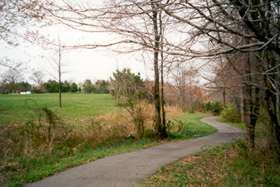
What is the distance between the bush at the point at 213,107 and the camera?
42.8 metres

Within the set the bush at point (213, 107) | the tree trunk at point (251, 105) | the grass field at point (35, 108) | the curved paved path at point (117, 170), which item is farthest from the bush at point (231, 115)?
the tree trunk at point (251, 105)

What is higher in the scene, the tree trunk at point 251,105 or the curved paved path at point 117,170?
the tree trunk at point 251,105

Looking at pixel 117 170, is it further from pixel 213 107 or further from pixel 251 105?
pixel 213 107

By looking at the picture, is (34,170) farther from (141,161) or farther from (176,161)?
(176,161)

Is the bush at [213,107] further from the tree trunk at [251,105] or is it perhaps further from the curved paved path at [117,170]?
the tree trunk at [251,105]

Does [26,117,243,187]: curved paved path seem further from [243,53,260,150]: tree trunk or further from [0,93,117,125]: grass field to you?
[0,93,117,125]: grass field

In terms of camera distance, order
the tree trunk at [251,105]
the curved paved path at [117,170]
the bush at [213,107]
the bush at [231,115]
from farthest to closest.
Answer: the bush at [213,107] < the bush at [231,115] < the tree trunk at [251,105] < the curved paved path at [117,170]

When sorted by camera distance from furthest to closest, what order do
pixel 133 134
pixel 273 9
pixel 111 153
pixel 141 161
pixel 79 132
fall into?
pixel 133 134
pixel 79 132
pixel 111 153
pixel 141 161
pixel 273 9

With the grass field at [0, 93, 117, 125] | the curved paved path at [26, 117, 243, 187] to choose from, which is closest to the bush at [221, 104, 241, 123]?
the grass field at [0, 93, 117, 125]

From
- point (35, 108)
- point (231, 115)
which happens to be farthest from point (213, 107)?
point (35, 108)

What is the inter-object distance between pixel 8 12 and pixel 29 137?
4836 mm

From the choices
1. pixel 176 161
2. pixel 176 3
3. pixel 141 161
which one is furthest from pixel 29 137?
pixel 176 3

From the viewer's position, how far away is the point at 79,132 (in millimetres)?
12898

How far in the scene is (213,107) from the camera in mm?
44125
